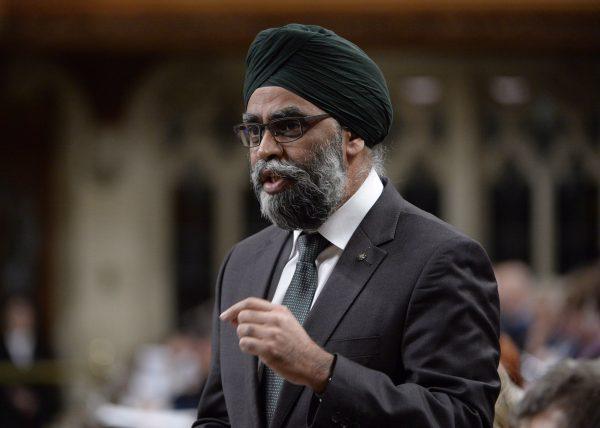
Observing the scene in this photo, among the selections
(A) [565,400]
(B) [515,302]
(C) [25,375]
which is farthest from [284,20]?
(A) [565,400]

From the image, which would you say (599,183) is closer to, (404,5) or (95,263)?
(404,5)

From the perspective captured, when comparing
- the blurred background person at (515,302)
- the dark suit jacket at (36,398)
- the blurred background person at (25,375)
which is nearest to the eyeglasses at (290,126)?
the blurred background person at (515,302)

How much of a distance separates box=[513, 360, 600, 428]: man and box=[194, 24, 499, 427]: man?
8cm

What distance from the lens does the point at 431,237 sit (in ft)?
7.59

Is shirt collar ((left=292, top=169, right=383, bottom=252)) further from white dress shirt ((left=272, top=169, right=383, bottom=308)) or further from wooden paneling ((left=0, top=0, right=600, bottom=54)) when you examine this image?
wooden paneling ((left=0, top=0, right=600, bottom=54))

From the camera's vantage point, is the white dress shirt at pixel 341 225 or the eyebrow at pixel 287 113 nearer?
the eyebrow at pixel 287 113

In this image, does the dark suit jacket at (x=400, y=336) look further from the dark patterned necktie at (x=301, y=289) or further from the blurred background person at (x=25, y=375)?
the blurred background person at (x=25, y=375)

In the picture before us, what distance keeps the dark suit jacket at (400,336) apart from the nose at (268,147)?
236 mm

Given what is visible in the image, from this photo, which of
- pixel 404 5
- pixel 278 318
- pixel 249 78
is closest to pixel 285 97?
pixel 249 78

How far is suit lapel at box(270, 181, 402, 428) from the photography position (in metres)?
2.29

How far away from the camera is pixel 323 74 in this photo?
7.67ft

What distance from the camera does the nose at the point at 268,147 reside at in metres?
Answer: 2.32

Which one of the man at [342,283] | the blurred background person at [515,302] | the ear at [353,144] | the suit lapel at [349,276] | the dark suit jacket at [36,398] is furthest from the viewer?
the dark suit jacket at [36,398]

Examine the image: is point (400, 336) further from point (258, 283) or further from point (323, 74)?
point (323, 74)
